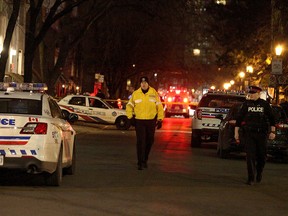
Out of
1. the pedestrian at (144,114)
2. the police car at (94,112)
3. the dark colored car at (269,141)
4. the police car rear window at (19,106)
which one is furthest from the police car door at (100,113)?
the police car rear window at (19,106)

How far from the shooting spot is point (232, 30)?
46.6 metres

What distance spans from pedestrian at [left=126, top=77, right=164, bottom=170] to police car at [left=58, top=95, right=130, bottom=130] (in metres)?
17.8

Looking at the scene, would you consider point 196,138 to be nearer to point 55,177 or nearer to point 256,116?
point 256,116

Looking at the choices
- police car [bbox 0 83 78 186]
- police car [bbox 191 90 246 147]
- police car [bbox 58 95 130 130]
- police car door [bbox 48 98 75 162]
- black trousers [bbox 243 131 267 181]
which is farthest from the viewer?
police car [bbox 58 95 130 130]

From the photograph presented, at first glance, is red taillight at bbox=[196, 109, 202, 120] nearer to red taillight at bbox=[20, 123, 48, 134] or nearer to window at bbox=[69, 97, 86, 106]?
red taillight at bbox=[20, 123, 48, 134]

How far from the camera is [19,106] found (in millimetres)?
11047

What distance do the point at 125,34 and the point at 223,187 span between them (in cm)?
4023

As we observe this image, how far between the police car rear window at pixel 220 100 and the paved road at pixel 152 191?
5128mm

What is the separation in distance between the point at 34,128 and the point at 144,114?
13.0ft

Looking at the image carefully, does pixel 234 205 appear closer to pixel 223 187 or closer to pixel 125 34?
pixel 223 187

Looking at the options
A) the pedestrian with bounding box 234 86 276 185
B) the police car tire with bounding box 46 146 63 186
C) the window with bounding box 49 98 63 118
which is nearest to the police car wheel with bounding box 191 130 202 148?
the pedestrian with bounding box 234 86 276 185

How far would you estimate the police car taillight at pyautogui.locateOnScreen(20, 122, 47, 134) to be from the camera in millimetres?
10344

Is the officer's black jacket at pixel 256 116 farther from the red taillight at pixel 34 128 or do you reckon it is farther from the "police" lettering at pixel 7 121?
the "police" lettering at pixel 7 121

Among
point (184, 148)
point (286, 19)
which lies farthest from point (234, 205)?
point (286, 19)
